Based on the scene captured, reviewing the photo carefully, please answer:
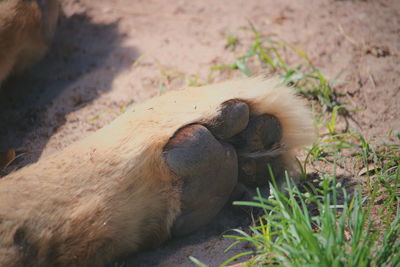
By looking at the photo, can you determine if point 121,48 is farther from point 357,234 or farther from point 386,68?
point 357,234

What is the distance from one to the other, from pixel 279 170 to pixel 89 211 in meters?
0.90

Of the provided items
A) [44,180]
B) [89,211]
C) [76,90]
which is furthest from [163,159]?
[76,90]

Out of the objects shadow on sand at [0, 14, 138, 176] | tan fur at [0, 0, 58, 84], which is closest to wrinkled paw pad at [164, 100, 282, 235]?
shadow on sand at [0, 14, 138, 176]

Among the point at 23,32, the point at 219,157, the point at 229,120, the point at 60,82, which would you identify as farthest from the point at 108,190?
the point at 60,82

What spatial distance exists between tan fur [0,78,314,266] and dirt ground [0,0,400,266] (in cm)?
81

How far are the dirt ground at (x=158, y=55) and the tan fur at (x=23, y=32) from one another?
29 cm

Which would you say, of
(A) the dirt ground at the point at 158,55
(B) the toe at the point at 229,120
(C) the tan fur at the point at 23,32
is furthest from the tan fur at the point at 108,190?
(C) the tan fur at the point at 23,32

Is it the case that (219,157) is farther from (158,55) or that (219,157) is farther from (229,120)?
(158,55)

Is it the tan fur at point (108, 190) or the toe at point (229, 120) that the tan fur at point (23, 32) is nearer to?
the tan fur at point (108, 190)

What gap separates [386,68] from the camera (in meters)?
2.73

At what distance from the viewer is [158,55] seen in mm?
3137

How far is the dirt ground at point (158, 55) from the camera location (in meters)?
2.57

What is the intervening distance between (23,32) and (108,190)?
56.3 inches

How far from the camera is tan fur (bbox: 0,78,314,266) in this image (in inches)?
56.0
